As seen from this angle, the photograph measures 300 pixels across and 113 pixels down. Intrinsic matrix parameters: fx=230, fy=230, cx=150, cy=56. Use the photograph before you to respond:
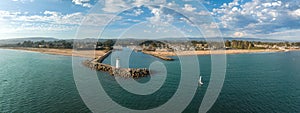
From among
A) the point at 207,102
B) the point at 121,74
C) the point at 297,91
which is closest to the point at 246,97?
the point at 207,102

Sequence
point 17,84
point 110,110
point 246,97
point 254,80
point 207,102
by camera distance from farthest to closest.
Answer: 1. point 254,80
2. point 17,84
3. point 246,97
4. point 207,102
5. point 110,110

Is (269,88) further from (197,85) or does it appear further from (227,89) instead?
(197,85)

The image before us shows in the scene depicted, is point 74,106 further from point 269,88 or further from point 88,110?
point 269,88

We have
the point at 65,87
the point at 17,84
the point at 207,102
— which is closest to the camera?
the point at 207,102

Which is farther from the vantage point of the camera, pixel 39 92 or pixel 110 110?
pixel 39 92

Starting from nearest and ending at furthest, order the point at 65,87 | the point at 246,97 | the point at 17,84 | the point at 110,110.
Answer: the point at 110,110 < the point at 246,97 < the point at 65,87 < the point at 17,84

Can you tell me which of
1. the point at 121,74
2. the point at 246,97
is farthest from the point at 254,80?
the point at 121,74

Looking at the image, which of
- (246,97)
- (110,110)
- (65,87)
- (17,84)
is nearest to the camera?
(110,110)

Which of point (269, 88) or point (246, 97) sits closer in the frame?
point (246, 97)
